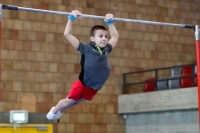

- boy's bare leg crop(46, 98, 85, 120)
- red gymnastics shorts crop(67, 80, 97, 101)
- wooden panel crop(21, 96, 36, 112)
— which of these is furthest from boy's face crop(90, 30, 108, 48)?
wooden panel crop(21, 96, 36, 112)

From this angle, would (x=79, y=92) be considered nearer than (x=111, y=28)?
Yes

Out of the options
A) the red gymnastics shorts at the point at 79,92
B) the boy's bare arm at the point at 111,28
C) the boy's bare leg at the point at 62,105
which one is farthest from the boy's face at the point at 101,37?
the boy's bare leg at the point at 62,105

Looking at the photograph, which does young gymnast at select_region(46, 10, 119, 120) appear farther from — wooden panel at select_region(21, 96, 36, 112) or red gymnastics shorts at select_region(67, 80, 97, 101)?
wooden panel at select_region(21, 96, 36, 112)

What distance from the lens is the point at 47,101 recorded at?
15.6 metres

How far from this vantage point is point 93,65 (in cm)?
823

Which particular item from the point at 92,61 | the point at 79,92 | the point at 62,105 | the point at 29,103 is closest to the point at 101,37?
the point at 92,61

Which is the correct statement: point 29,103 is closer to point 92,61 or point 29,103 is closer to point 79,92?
point 79,92

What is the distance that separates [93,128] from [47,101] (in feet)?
6.03

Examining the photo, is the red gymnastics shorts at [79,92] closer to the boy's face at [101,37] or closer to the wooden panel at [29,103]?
the boy's face at [101,37]

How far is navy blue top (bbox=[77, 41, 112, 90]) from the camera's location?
8.23 meters

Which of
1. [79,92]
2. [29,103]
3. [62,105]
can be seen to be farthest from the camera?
[29,103]

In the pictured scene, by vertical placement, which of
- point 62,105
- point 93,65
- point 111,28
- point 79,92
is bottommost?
point 62,105

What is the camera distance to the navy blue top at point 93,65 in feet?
27.0

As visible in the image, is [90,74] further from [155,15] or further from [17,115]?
[155,15]
